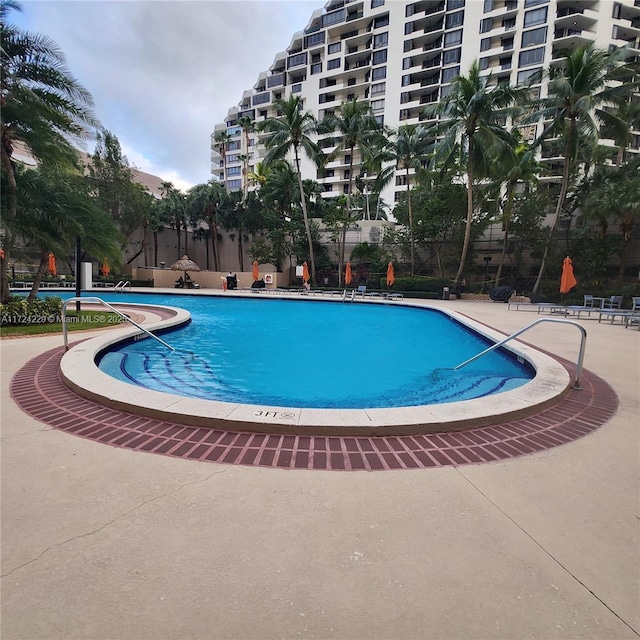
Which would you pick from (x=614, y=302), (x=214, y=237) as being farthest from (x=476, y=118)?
(x=214, y=237)

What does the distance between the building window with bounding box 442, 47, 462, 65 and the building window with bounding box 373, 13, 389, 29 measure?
10.4 m

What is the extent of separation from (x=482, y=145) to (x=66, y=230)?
861 inches

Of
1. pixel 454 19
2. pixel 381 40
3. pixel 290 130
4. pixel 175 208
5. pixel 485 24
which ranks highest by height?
pixel 381 40

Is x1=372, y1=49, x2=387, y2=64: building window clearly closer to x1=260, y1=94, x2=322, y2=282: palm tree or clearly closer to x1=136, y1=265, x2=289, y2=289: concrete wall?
x1=260, y1=94, x2=322, y2=282: palm tree

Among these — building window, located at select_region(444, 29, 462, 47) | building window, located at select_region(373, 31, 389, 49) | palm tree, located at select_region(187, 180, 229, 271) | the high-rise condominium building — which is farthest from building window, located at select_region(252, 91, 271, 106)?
palm tree, located at select_region(187, 180, 229, 271)

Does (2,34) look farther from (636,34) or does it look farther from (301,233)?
(636,34)

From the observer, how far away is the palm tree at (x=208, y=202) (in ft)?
111

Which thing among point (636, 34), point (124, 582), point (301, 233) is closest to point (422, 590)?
point (124, 582)

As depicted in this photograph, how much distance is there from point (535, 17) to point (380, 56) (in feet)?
60.5

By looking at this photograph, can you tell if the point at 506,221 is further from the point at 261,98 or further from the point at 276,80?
the point at 261,98

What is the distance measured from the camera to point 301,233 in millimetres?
31062

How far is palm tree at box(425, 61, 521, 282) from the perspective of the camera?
20297mm

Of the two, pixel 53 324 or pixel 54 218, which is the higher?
pixel 54 218

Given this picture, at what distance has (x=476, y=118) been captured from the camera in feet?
→ 68.7
